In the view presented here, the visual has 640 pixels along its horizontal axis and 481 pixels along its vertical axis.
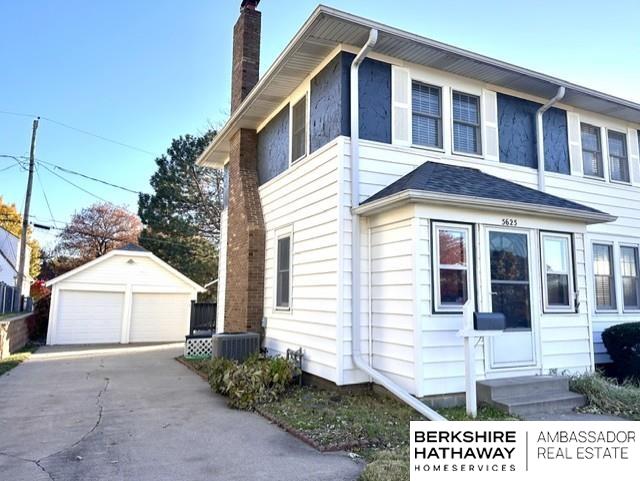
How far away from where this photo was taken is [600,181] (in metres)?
9.71

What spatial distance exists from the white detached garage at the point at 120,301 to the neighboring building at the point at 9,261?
4.23 meters

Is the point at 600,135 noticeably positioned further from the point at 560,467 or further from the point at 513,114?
the point at 560,467

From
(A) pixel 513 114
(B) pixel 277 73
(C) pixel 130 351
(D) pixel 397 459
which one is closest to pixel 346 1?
(B) pixel 277 73

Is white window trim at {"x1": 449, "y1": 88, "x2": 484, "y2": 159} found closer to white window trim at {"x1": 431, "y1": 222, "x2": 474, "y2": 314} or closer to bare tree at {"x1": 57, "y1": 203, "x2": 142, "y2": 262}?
white window trim at {"x1": 431, "y1": 222, "x2": 474, "y2": 314}

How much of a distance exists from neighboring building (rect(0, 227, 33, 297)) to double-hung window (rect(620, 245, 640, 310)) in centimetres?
2092

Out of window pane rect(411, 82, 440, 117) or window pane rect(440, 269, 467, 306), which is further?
window pane rect(411, 82, 440, 117)

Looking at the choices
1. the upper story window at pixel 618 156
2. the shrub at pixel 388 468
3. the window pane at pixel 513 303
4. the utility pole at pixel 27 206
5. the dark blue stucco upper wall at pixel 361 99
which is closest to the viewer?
the shrub at pixel 388 468

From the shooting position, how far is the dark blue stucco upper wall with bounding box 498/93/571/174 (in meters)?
8.54

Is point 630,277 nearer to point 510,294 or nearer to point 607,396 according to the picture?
point 607,396

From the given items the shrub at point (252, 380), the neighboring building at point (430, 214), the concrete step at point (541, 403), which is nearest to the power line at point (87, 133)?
the neighboring building at point (430, 214)

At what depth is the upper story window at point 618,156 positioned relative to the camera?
10070 mm

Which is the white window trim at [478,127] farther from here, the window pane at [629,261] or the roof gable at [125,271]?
the roof gable at [125,271]

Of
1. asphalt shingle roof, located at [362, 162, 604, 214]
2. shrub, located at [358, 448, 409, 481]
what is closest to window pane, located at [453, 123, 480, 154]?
→ asphalt shingle roof, located at [362, 162, 604, 214]

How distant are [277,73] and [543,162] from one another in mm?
5429
